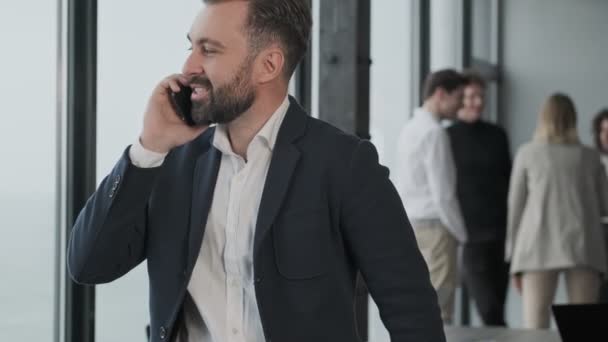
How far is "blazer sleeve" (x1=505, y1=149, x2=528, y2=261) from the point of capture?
5262 mm

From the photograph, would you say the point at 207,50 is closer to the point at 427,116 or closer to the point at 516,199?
the point at 427,116

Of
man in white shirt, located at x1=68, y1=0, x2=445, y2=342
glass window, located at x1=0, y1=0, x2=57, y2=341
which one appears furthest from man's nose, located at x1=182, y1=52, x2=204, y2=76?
glass window, located at x1=0, y1=0, x2=57, y2=341

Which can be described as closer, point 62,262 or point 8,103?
point 8,103

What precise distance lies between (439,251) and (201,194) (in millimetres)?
3471

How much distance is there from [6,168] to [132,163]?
50.1 inches

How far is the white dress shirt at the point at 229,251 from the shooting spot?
5.35 ft

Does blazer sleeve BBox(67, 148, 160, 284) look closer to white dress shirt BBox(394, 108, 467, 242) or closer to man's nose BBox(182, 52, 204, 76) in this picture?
man's nose BBox(182, 52, 204, 76)

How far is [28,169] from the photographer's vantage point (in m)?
2.87

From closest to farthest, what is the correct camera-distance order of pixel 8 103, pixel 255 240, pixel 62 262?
pixel 255 240
pixel 8 103
pixel 62 262

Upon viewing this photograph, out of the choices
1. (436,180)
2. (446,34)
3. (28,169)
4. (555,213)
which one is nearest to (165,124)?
(28,169)

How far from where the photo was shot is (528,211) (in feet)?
17.4

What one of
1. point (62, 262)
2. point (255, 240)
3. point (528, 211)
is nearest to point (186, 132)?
point (255, 240)

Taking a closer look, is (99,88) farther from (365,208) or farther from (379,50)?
(379,50)

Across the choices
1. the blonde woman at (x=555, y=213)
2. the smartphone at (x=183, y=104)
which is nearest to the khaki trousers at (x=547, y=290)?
the blonde woman at (x=555, y=213)
